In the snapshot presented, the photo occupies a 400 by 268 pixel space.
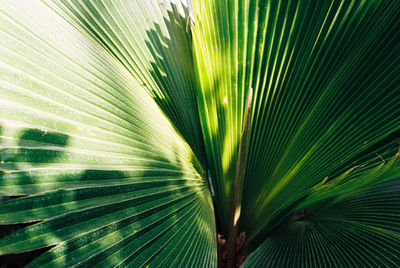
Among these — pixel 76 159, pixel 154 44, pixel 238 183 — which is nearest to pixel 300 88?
pixel 238 183

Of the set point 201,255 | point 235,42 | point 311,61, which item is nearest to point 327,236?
point 201,255

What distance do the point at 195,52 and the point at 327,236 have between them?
97 cm

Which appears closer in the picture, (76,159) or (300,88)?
(76,159)

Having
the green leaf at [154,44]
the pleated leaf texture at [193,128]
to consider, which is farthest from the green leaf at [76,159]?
the green leaf at [154,44]

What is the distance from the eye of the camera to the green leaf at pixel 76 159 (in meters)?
0.42

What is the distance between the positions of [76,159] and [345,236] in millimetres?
1062

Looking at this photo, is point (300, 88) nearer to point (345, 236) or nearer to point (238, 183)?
point (238, 183)

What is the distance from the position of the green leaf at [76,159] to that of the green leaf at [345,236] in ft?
1.54

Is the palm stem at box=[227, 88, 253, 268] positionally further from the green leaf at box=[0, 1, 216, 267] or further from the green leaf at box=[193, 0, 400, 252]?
the green leaf at box=[0, 1, 216, 267]

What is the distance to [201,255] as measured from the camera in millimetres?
753

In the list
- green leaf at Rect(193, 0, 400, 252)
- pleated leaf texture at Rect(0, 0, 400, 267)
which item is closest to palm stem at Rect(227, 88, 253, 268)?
pleated leaf texture at Rect(0, 0, 400, 267)

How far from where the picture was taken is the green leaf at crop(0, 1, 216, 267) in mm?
416

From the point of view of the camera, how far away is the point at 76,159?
0.49m

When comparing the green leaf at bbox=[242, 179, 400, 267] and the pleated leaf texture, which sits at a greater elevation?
the pleated leaf texture
